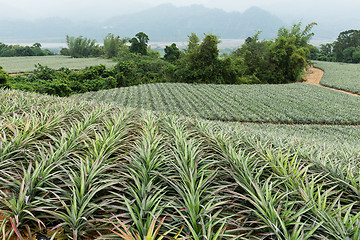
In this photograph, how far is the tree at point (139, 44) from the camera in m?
37.1

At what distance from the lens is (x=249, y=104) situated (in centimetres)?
1187

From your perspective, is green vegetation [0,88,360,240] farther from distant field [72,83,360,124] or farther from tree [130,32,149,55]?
tree [130,32,149,55]

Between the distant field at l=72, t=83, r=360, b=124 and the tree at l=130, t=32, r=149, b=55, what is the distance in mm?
24030

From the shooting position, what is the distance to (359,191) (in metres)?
1.80

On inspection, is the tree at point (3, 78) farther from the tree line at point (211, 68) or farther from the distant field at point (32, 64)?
the distant field at point (32, 64)

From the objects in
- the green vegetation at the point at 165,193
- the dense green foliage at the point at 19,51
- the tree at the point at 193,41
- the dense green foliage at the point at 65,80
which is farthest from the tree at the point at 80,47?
the green vegetation at the point at 165,193

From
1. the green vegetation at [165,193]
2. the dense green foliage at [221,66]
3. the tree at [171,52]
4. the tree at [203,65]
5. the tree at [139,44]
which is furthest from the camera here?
the tree at [139,44]

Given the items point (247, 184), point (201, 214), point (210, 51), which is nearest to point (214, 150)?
point (247, 184)

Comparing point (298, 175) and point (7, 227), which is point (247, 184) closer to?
point (298, 175)

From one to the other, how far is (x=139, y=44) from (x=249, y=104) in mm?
30998

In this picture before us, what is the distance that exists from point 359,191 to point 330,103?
12.9 meters

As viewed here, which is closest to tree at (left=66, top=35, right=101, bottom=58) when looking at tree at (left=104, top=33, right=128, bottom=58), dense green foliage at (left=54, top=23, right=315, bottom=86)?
tree at (left=104, top=33, right=128, bottom=58)

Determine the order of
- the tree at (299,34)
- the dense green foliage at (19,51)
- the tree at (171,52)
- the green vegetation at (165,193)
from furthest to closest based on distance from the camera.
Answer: the dense green foliage at (19,51), the tree at (171,52), the tree at (299,34), the green vegetation at (165,193)

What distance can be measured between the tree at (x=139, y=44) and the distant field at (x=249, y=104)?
78.8 ft
